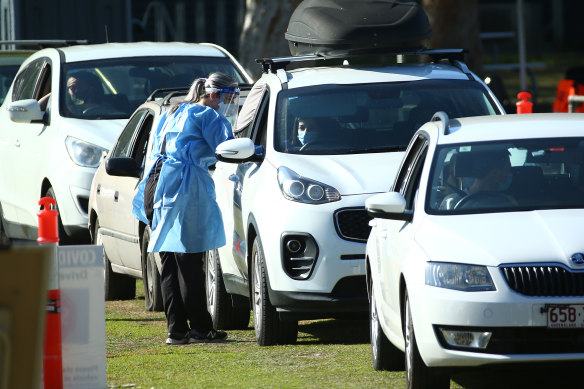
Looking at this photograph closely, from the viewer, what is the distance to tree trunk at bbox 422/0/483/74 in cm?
2688

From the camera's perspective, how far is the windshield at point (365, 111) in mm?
10258

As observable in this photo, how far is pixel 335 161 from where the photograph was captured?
9906 millimetres

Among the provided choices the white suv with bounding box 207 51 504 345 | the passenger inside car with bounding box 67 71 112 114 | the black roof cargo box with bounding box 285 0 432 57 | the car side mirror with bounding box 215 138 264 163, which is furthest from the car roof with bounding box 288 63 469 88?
the passenger inside car with bounding box 67 71 112 114

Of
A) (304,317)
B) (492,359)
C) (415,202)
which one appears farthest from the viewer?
(304,317)

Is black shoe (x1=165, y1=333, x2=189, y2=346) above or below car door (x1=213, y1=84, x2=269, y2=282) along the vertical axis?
below

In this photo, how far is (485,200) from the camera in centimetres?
791

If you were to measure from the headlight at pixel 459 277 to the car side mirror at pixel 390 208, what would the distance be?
2.00 feet

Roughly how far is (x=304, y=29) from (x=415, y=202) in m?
4.68

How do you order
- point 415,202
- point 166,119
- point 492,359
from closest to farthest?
point 492,359 → point 415,202 → point 166,119

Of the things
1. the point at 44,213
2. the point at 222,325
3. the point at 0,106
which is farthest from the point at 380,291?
the point at 0,106

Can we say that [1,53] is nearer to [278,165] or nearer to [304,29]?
[304,29]

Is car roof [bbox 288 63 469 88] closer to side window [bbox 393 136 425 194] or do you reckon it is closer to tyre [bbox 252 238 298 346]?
tyre [bbox 252 238 298 346]

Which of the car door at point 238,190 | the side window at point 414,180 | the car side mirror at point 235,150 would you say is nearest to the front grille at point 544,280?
the side window at point 414,180

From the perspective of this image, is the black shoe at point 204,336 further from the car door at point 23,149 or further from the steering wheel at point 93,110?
the car door at point 23,149
